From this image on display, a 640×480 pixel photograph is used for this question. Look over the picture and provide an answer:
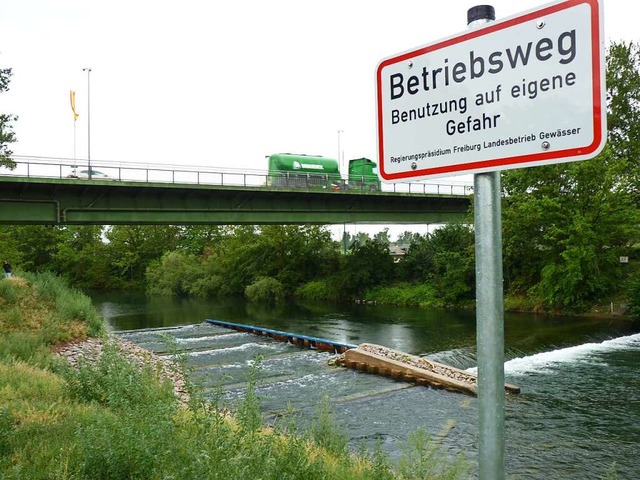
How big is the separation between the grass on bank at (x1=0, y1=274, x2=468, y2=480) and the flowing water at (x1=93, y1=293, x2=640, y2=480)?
3.15 ft

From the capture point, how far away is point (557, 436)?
10.5m

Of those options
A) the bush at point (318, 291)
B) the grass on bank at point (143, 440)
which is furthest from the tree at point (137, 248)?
the grass on bank at point (143, 440)

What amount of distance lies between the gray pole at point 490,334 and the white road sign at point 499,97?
140mm

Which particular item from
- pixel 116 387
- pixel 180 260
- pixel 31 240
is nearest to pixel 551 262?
pixel 116 387

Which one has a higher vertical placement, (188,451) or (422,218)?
(422,218)

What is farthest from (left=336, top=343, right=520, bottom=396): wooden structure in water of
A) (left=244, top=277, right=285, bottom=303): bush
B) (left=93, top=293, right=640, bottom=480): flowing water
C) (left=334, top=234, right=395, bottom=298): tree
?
(left=244, top=277, right=285, bottom=303): bush

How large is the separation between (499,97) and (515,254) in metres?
32.0

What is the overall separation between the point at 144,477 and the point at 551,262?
28023 mm

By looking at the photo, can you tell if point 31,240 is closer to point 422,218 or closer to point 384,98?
point 422,218

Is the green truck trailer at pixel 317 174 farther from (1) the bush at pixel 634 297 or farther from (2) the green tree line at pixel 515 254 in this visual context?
(1) the bush at pixel 634 297

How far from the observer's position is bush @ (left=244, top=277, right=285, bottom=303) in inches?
1905

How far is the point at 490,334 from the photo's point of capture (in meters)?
1.53

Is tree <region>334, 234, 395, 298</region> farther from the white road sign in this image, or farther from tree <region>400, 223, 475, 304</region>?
the white road sign

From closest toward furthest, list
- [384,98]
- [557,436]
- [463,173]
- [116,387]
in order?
[463,173], [384,98], [116,387], [557,436]
